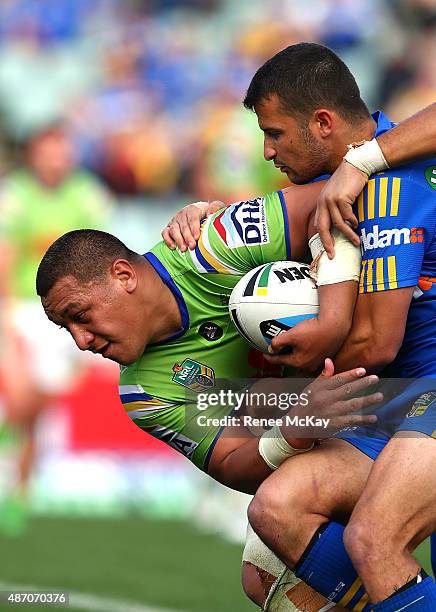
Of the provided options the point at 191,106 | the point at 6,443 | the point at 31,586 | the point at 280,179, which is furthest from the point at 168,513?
the point at 191,106

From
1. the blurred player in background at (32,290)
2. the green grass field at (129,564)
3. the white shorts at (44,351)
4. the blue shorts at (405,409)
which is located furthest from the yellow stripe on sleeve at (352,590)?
the white shorts at (44,351)

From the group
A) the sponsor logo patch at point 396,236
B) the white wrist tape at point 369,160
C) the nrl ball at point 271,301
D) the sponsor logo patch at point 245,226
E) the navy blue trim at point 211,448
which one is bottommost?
the navy blue trim at point 211,448

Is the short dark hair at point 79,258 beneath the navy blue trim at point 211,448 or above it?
above

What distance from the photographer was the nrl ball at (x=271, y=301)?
14.9 feet

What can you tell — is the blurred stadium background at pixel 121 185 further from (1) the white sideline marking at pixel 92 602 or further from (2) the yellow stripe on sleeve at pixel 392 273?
(2) the yellow stripe on sleeve at pixel 392 273

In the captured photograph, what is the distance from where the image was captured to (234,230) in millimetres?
4898

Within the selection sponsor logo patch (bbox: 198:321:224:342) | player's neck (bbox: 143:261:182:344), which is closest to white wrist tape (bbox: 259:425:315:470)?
sponsor logo patch (bbox: 198:321:224:342)

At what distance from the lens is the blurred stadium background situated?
354 inches

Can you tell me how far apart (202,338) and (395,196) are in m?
1.11

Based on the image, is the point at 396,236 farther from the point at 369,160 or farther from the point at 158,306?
the point at 158,306

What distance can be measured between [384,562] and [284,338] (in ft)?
2.96

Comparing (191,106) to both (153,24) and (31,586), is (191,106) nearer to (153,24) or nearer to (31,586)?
(153,24)

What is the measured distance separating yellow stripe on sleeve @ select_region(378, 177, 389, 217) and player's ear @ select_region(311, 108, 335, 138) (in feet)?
1.10

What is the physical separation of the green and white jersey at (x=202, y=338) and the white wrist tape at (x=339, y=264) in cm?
33
